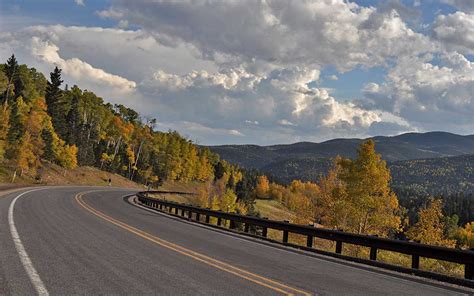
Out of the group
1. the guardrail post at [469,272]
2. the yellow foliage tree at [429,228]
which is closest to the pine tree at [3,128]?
the yellow foliage tree at [429,228]

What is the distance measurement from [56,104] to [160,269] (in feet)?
287

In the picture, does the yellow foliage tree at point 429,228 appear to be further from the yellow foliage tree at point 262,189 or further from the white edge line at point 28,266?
the yellow foliage tree at point 262,189

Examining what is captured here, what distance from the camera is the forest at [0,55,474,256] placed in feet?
118

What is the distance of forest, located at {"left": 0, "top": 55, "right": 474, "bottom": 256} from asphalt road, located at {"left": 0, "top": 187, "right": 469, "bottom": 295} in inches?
942

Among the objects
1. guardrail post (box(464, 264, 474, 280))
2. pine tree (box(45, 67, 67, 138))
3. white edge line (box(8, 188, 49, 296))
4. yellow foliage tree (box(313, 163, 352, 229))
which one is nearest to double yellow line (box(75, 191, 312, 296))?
white edge line (box(8, 188, 49, 296))

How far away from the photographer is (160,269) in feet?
27.7

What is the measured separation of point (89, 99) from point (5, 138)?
47.0 metres

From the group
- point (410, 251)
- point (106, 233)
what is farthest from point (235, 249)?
point (410, 251)

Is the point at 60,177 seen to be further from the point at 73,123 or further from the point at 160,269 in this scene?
the point at 160,269

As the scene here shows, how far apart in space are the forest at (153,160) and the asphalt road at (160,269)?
942 inches

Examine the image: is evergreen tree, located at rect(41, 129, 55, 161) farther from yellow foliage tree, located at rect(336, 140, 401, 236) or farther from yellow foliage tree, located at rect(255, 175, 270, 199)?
yellow foliage tree, located at rect(255, 175, 270, 199)

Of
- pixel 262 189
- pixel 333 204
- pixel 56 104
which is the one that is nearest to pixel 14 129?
pixel 56 104

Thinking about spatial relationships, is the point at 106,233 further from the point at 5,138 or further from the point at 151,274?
the point at 5,138

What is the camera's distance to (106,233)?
13281 millimetres
